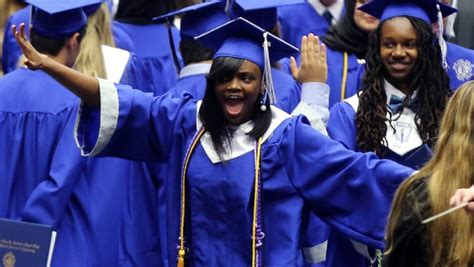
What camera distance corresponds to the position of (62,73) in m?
6.85

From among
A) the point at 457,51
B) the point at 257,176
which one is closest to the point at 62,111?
the point at 257,176

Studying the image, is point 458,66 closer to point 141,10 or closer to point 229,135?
point 229,135

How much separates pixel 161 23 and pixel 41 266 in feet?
9.27

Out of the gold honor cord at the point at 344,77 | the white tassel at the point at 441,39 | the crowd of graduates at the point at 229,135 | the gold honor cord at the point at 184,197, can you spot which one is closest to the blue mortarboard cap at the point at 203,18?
the crowd of graduates at the point at 229,135

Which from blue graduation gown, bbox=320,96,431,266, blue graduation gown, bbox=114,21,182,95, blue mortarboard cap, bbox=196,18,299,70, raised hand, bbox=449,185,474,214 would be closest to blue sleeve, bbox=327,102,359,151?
blue graduation gown, bbox=320,96,431,266

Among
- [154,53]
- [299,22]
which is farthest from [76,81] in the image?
[154,53]

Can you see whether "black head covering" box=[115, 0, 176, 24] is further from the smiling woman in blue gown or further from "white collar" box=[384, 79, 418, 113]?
the smiling woman in blue gown

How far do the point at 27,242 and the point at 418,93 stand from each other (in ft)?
6.33

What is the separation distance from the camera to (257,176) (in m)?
6.86

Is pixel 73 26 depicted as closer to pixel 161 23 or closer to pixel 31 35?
pixel 31 35

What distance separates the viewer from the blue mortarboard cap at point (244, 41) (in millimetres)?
7031

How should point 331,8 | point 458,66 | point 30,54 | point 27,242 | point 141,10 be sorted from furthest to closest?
point 141,10 → point 331,8 → point 458,66 → point 27,242 → point 30,54

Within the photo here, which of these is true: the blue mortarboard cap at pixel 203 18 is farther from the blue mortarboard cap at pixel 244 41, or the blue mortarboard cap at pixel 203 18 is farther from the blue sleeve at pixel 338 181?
the blue sleeve at pixel 338 181

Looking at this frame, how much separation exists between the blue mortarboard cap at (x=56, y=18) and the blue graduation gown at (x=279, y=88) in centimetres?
75
